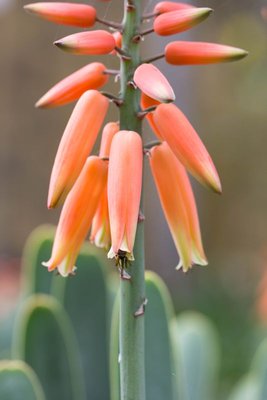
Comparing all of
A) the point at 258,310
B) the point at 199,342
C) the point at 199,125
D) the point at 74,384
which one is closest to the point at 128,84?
the point at 74,384

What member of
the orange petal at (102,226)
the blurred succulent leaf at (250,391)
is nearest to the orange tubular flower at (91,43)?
the orange petal at (102,226)

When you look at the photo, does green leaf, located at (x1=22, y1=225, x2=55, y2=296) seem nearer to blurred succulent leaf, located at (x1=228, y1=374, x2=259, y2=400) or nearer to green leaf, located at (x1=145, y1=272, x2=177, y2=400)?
green leaf, located at (x1=145, y1=272, x2=177, y2=400)

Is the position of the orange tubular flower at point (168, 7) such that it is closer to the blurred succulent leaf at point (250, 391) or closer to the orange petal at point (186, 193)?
the orange petal at point (186, 193)

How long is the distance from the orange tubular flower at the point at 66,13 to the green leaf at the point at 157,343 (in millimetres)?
502

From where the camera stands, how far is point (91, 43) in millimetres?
1115

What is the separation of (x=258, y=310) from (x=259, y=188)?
8.37ft

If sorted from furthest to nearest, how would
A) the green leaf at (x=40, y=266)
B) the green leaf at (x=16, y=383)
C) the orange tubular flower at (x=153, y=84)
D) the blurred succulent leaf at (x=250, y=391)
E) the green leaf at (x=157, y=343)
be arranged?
the green leaf at (x=40, y=266)
the blurred succulent leaf at (x=250, y=391)
the green leaf at (x=157, y=343)
the green leaf at (x=16, y=383)
the orange tubular flower at (x=153, y=84)

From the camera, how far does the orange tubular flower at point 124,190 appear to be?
1042mm

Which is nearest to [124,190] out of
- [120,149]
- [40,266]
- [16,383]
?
[120,149]

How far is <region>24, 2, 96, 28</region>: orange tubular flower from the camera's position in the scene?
3.71 ft

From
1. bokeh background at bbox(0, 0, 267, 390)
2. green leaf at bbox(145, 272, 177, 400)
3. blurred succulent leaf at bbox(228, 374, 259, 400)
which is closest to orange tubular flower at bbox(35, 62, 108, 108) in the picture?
green leaf at bbox(145, 272, 177, 400)

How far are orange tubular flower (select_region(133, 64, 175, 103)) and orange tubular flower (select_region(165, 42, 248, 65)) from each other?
0.06m

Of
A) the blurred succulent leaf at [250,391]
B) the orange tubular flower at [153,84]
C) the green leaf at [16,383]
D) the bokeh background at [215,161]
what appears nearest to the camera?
the orange tubular flower at [153,84]

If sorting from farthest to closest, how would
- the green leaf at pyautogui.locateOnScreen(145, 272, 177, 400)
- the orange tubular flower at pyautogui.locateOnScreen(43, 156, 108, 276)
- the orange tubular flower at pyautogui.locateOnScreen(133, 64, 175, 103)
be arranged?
the green leaf at pyautogui.locateOnScreen(145, 272, 177, 400) → the orange tubular flower at pyautogui.locateOnScreen(43, 156, 108, 276) → the orange tubular flower at pyautogui.locateOnScreen(133, 64, 175, 103)
